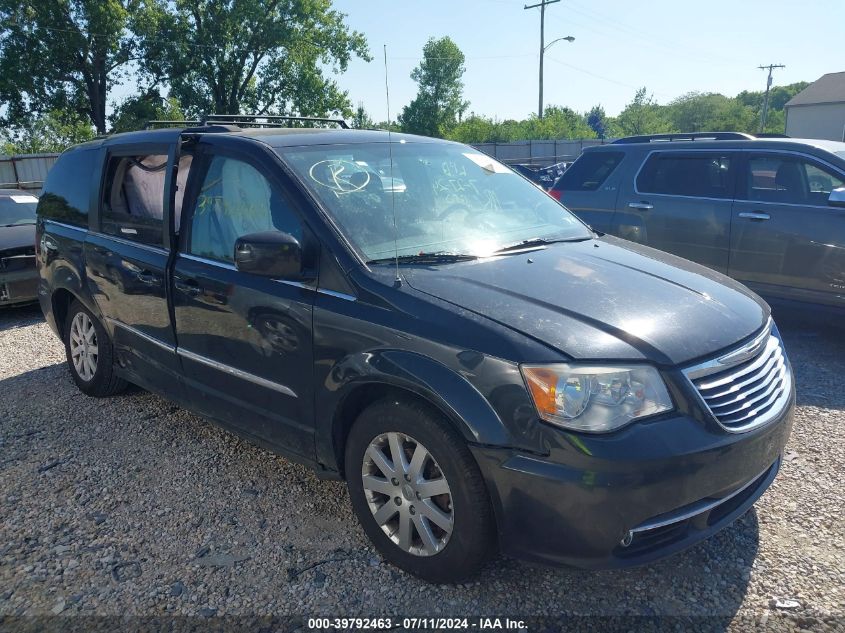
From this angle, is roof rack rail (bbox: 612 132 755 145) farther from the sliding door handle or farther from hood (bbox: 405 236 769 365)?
hood (bbox: 405 236 769 365)

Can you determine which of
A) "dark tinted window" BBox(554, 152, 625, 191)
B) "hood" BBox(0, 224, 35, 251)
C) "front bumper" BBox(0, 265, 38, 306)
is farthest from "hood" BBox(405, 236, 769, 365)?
"hood" BBox(0, 224, 35, 251)

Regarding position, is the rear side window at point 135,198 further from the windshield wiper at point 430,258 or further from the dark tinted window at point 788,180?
the dark tinted window at point 788,180

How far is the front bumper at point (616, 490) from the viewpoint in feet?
7.27

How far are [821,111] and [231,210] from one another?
64.9 meters

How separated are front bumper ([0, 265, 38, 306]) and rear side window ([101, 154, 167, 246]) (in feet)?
11.5

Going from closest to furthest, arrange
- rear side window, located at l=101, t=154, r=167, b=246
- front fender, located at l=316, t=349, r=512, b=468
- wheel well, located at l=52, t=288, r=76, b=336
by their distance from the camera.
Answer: front fender, located at l=316, t=349, r=512, b=468, rear side window, located at l=101, t=154, r=167, b=246, wheel well, located at l=52, t=288, r=76, b=336

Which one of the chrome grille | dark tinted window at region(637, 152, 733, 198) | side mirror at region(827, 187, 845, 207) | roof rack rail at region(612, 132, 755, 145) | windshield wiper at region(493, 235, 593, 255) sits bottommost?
the chrome grille

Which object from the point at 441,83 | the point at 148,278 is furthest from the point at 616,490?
the point at 441,83

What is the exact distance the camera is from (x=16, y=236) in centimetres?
755

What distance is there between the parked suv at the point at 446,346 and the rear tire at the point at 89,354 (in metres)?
0.51

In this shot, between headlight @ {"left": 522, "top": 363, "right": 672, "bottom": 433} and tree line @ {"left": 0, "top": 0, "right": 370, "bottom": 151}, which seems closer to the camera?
headlight @ {"left": 522, "top": 363, "right": 672, "bottom": 433}

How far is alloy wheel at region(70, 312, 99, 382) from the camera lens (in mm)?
4664

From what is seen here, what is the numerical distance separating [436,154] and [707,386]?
2.07 m

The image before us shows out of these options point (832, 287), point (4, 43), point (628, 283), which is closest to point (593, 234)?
point (628, 283)
